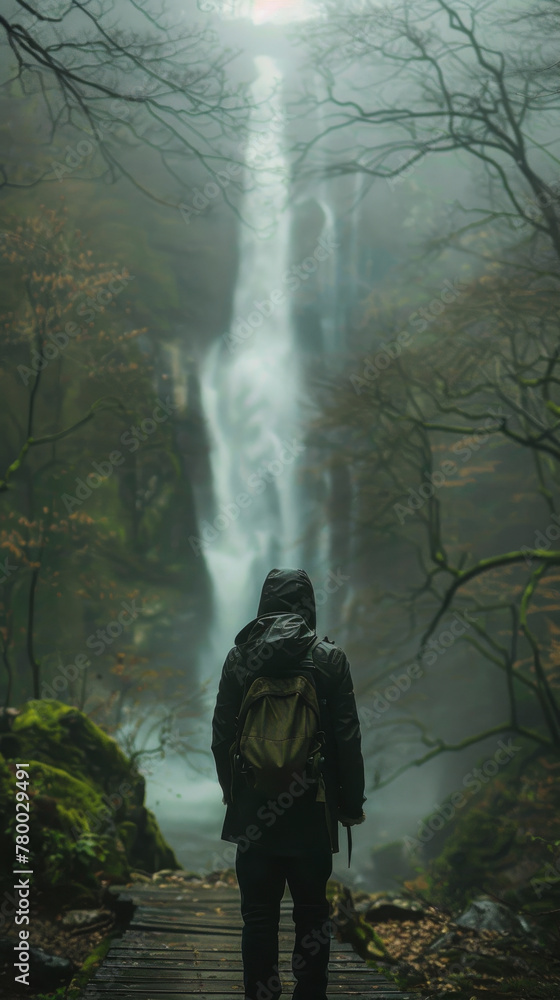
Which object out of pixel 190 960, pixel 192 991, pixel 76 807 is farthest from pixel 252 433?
pixel 192 991

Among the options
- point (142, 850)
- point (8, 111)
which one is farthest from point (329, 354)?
point (142, 850)

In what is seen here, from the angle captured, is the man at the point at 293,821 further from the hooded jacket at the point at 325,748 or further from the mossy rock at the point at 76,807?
the mossy rock at the point at 76,807

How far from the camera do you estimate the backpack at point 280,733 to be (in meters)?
2.33

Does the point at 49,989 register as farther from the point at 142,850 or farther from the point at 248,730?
the point at 142,850

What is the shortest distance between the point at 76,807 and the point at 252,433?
528 inches

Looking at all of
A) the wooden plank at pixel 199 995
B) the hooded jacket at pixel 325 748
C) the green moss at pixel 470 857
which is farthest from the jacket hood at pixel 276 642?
the green moss at pixel 470 857

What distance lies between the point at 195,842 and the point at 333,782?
13.6m

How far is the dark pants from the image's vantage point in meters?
2.34

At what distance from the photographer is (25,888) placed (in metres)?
4.36

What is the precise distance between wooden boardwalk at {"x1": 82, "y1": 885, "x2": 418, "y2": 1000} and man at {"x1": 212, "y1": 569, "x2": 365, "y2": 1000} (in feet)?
2.56

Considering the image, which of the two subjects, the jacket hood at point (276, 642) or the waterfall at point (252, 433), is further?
the waterfall at point (252, 433)

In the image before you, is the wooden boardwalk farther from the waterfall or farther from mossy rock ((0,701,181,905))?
the waterfall

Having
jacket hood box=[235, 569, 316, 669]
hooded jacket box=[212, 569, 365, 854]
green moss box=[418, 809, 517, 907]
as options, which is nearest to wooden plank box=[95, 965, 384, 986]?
hooded jacket box=[212, 569, 365, 854]

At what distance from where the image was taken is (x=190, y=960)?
11.1ft
